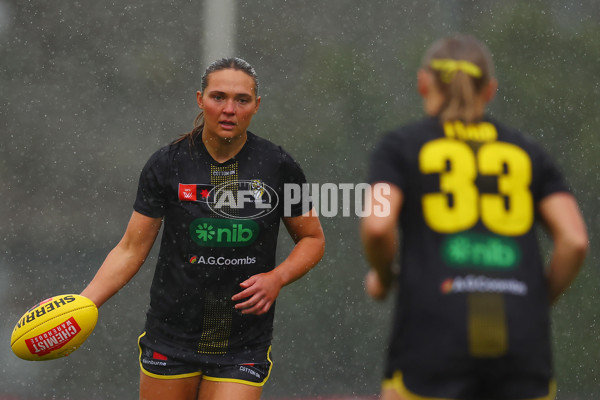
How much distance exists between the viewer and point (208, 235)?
419cm

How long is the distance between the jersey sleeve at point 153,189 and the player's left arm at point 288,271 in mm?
548

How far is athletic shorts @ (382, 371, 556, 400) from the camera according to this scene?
8.21ft

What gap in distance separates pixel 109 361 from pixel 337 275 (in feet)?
7.04

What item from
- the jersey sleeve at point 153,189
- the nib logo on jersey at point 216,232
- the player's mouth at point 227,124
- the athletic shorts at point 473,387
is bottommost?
the athletic shorts at point 473,387

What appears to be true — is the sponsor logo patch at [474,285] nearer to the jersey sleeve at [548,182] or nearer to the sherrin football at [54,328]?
the jersey sleeve at [548,182]

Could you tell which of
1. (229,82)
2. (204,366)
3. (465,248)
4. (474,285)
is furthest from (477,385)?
(229,82)

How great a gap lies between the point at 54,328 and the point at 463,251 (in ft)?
7.31

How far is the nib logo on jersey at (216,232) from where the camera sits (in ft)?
13.7

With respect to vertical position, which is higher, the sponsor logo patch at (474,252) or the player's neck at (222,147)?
the player's neck at (222,147)

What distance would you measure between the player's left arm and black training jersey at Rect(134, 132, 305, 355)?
0.34 ft

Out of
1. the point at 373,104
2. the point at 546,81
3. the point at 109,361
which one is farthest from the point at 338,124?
the point at 109,361

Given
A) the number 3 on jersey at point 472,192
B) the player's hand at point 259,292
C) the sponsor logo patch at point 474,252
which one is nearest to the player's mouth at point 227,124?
the player's hand at point 259,292

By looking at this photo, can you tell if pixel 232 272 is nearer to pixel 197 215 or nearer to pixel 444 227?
pixel 197 215

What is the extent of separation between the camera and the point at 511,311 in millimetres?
2508
